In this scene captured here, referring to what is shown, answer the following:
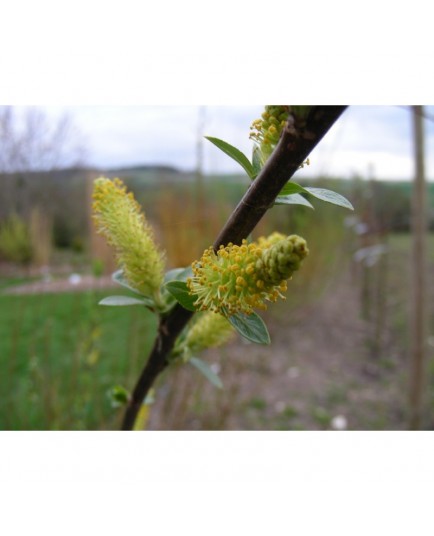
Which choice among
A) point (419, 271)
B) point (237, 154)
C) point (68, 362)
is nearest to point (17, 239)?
point (68, 362)

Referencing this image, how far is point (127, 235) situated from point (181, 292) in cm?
7

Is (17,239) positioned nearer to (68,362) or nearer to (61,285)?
(61,285)

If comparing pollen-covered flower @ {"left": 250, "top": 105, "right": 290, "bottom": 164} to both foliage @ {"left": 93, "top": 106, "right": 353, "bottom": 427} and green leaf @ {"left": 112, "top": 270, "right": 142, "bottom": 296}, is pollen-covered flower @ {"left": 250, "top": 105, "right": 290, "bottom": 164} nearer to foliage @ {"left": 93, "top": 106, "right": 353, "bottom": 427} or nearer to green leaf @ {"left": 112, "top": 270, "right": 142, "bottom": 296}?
foliage @ {"left": 93, "top": 106, "right": 353, "bottom": 427}

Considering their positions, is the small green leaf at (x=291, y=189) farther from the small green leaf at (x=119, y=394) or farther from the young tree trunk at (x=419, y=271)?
the young tree trunk at (x=419, y=271)

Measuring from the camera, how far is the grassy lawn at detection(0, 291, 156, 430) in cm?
107

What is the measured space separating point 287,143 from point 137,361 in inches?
51.7

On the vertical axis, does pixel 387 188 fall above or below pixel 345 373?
above

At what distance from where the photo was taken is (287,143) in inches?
6.9

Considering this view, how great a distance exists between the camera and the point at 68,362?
1903 millimetres
